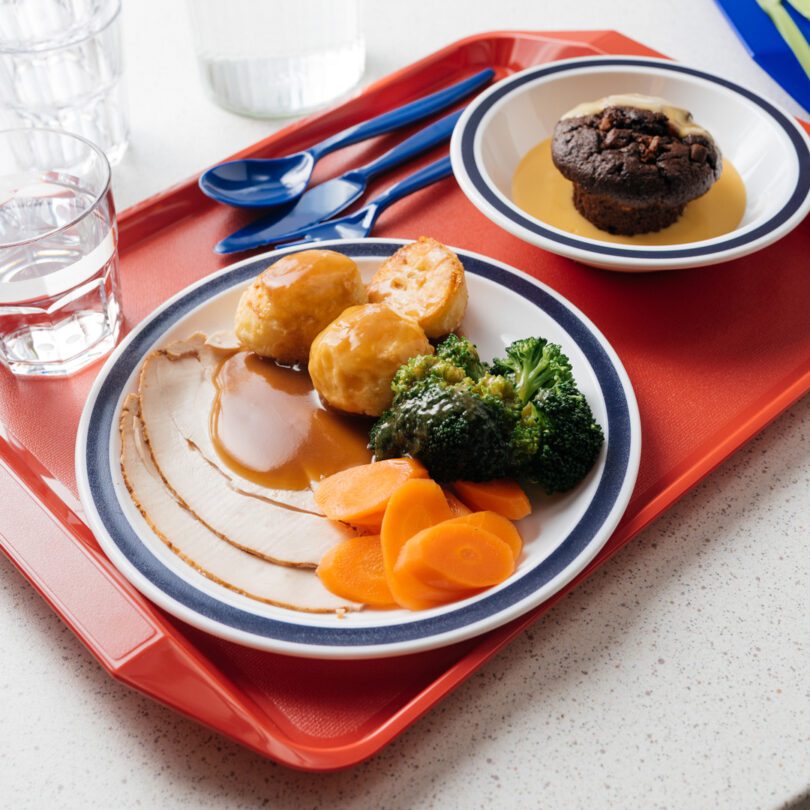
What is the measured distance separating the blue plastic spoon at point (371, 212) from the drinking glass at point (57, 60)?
77 centimetres

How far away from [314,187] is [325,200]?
0.29 feet

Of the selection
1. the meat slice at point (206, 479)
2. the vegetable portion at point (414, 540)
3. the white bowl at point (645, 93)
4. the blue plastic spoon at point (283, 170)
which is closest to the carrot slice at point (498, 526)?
the vegetable portion at point (414, 540)

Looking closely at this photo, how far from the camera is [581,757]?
1408 mm

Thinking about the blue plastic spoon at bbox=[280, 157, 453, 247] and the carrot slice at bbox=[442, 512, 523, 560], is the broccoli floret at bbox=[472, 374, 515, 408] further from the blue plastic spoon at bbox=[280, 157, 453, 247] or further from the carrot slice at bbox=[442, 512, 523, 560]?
the blue plastic spoon at bbox=[280, 157, 453, 247]

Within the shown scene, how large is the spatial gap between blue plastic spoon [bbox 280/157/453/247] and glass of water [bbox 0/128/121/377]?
48 cm

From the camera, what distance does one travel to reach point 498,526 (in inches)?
63.4

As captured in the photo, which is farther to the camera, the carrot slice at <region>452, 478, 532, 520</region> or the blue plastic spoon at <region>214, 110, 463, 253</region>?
the blue plastic spoon at <region>214, 110, 463, 253</region>

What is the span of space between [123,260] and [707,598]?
62.6 inches

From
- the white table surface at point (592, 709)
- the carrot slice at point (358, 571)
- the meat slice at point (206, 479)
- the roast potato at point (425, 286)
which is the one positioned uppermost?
the roast potato at point (425, 286)

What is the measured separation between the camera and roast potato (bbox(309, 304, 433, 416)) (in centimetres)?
175

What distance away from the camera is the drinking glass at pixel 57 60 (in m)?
2.46

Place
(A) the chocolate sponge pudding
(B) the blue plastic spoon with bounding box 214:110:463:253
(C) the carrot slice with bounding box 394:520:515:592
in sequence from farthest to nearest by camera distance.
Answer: (B) the blue plastic spoon with bounding box 214:110:463:253 < (A) the chocolate sponge pudding < (C) the carrot slice with bounding box 394:520:515:592

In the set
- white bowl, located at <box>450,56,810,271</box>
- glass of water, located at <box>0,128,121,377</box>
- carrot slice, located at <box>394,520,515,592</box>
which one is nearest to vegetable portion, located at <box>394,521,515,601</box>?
carrot slice, located at <box>394,520,515,592</box>

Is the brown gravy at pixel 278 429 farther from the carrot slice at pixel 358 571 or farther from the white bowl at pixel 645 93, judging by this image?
the white bowl at pixel 645 93
